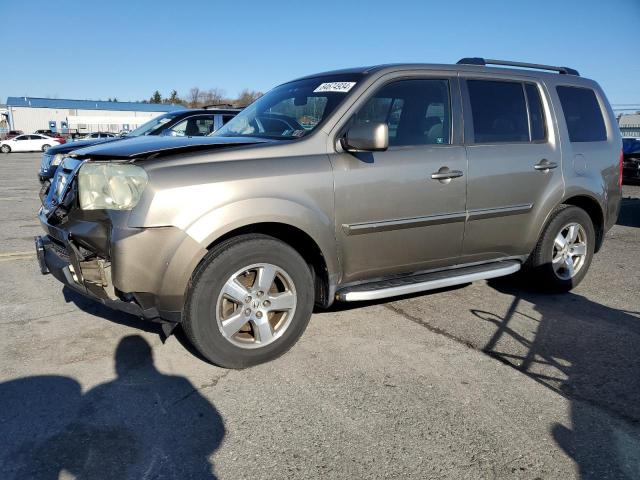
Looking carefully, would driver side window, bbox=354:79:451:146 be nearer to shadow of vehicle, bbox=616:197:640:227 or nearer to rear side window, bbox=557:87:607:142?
rear side window, bbox=557:87:607:142

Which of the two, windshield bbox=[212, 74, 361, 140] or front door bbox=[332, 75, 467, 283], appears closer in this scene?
front door bbox=[332, 75, 467, 283]

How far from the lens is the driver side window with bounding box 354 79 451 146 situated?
388 centimetres

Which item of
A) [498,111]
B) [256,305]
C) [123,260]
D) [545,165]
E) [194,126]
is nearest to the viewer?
[123,260]

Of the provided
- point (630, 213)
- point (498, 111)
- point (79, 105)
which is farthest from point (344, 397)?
point (79, 105)

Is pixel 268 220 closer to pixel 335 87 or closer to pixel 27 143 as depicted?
pixel 335 87

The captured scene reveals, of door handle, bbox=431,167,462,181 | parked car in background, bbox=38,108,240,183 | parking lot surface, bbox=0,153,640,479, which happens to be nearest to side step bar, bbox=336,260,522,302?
parking lot surface, bbox=0,153,640,479

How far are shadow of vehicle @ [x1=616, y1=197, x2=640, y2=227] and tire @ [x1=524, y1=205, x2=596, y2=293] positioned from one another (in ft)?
15.8

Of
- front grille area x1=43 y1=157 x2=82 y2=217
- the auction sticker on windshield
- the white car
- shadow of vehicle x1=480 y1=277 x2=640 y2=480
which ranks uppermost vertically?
the auction sticker on windshield

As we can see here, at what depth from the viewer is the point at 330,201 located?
3494 millimetres

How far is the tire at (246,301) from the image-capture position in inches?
124

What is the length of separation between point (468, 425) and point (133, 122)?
73.6 metres

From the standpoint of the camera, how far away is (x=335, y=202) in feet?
11.5

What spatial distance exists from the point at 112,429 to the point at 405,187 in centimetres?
239

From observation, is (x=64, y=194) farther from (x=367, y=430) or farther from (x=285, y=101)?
(x=367, y=430)
